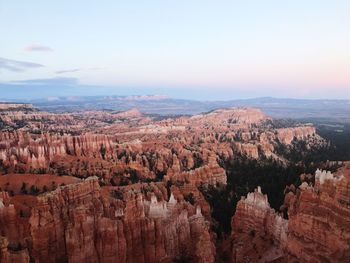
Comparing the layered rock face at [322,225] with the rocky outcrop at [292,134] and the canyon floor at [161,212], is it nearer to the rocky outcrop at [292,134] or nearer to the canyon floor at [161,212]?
the canyon floor at [161,212]

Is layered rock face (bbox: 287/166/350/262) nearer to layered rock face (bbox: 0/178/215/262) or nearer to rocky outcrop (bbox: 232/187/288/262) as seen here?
rocky outcrop (bbox: 232/187/288/262)

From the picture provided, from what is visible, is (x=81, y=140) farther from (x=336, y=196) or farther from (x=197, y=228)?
(x=336, y=196)

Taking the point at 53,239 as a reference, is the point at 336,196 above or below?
above

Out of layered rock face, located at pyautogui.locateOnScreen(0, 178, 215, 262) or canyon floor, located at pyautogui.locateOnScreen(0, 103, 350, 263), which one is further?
layered rock face, located at pyautogui.locateOnScreen(0, 178, 215, 262)

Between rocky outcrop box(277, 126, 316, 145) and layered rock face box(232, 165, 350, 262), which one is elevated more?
layered rock face box(232, 165, 350, 262)

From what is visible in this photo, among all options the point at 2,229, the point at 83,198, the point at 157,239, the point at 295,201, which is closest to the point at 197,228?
the point at 157,239

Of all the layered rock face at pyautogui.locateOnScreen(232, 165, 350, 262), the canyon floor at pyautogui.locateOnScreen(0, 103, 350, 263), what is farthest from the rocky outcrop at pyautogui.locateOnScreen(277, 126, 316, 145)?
the layered rock face at pyautogui.locateOnScreen(232, 165, 350, 262)

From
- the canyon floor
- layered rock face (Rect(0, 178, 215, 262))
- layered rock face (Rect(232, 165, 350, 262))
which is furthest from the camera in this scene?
layered rock face (Rect(0, 178, 215, 262))
